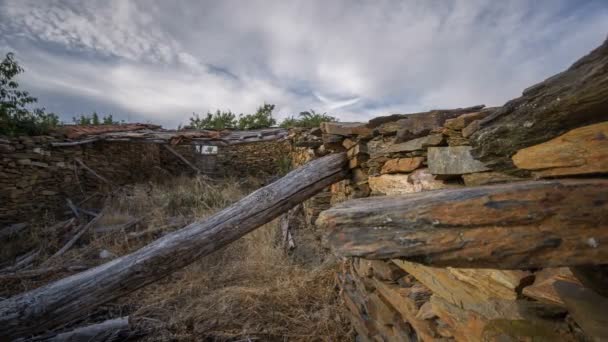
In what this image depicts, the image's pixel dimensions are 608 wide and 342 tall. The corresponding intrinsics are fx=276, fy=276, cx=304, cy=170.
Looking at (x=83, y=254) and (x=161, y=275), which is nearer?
(x=161, y=275)

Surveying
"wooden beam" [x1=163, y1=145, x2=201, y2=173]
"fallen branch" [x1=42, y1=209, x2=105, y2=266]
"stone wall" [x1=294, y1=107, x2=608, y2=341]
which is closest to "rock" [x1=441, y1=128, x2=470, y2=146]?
"stone wall" [x1=294, y1=107, x2=608, y2=341]

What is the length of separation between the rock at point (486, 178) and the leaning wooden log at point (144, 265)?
1.36m

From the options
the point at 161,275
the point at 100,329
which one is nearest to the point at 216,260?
the point at 100,329

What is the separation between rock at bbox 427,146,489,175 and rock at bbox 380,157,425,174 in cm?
15

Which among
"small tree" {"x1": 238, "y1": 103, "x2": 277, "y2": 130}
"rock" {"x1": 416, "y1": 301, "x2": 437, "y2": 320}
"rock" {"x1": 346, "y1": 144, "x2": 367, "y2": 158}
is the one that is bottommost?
"rock" {"x1": 416, "y1": 301, "x2": 437, "y2": 320}

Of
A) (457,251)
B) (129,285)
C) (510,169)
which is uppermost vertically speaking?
(510,169)

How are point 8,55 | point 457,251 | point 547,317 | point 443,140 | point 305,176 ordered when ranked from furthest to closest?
point 8,55, point 305,176, point 443,140, point 547,317, point 457,251

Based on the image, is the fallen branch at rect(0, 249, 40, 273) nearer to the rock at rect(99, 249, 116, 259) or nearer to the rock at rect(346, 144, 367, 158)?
the rock at rect(99, 249, 116, 259)

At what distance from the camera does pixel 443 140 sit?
1451mm

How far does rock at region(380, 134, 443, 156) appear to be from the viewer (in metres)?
1.46

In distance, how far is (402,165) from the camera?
1.78 metres

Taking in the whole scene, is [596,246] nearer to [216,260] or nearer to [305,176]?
[305,176]

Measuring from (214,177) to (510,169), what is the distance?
8.39 m

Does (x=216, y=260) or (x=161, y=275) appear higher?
(x=161, y=275)
